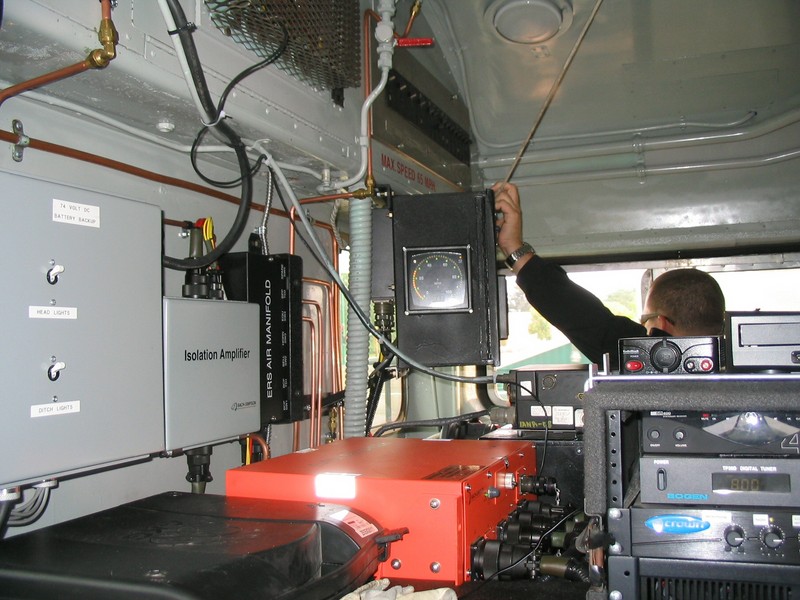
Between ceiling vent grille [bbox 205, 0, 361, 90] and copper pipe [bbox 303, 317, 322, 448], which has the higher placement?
ceiling vent grille [bbox 205, 0, 361, 90]

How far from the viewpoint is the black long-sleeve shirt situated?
110 inches

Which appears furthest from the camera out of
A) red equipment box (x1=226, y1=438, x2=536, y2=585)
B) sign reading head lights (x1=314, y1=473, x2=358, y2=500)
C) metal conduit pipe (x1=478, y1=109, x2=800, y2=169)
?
metal conduit pipe (x1=478, y1=109, x2=800, y2=169)

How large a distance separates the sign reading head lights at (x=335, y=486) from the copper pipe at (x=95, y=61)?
93 cm

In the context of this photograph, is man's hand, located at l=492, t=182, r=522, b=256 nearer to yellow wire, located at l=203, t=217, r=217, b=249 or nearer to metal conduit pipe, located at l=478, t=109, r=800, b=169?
metal conduit pipe, located at l=478, t=109, r=800, b=169

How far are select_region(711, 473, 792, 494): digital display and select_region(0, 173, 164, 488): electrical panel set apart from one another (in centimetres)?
116

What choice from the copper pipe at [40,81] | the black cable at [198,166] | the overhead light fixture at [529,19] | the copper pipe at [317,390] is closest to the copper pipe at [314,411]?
the copper pipe at [317,390]

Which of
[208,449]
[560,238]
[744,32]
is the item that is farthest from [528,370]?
[744,32]

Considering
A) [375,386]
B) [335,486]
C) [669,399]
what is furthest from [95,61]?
[375,386]

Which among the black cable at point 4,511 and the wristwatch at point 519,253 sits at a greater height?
the wristwatch at point 519,253

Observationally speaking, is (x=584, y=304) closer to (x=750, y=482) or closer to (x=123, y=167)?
(x=750, y=482)

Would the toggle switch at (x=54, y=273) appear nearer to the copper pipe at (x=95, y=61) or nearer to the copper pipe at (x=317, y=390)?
the copper pipe at (x=95, y=61)

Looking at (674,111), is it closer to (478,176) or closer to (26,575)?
(478,176)

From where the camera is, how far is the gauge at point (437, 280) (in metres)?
2.31

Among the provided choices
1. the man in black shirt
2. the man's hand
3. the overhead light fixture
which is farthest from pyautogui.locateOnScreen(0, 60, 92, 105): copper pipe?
the overhead light fixture
